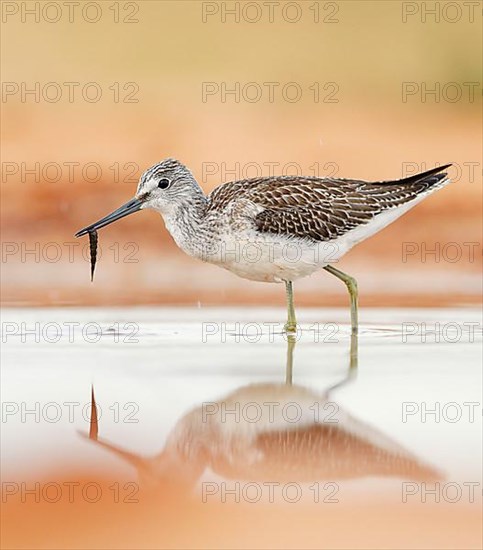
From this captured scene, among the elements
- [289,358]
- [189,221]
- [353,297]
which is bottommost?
[289,358]

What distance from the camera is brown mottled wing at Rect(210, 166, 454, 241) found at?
32.4 feet

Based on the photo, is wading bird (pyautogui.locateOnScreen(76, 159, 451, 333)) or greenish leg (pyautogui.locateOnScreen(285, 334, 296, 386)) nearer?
greenish leg (pyautogui.locateOnScreen(285, 334, 296, 386))

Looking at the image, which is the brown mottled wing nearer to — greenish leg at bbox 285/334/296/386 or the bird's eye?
the bird's eye

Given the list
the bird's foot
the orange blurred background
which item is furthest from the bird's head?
the orange blurred background

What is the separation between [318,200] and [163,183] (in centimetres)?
114

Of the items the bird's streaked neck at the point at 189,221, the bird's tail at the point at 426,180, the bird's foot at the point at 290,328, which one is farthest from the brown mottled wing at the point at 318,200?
the bird's foot at the point at 290,328

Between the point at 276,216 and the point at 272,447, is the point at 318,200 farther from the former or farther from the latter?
the point at 272,447

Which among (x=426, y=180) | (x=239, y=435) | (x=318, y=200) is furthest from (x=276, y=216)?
(x=239, y=435)

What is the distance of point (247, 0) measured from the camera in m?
19.0

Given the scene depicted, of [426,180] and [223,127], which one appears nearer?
[426,180]

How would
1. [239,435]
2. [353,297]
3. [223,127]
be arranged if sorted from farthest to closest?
[223,127] < [353,297] < [239,435]

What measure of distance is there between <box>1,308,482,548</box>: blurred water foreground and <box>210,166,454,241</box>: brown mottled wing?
736 millimetres

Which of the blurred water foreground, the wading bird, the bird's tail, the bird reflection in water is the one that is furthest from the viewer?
the bird's tail

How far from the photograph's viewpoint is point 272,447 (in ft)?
20.6
